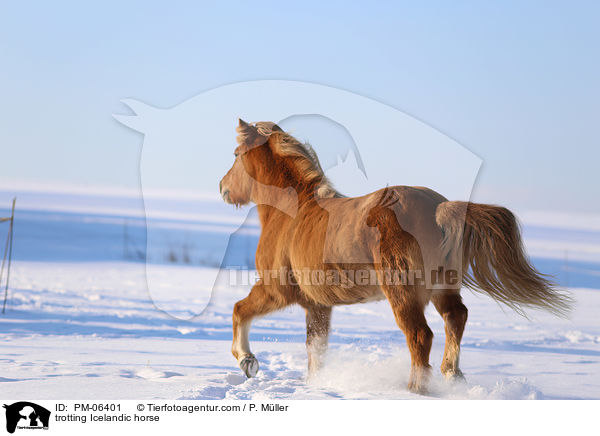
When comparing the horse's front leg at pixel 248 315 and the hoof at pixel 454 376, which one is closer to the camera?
the hoof at pixel 454 376

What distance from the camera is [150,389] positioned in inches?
193

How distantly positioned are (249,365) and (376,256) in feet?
4.71

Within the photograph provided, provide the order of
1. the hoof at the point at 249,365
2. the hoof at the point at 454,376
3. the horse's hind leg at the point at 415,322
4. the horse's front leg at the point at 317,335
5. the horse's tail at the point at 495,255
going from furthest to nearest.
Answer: the horse's front leg at the point at 317,335, the hoof at the point at 249,365, the hoof at the point at 454,376, the horse's tail at the point at 495,255, the horse's hind leg at the point at 415,322

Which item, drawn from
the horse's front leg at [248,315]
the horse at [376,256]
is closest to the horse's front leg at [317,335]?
the horse at [376,256]

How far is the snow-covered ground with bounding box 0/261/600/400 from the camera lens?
4.76 m

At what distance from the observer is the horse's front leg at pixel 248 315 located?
4922 mm

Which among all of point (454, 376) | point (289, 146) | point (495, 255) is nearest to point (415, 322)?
point (454, 376)

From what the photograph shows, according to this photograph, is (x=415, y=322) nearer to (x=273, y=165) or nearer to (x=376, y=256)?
(x=376, y=256)

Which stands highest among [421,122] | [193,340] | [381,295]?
[421,122]

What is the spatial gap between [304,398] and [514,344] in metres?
3.60
